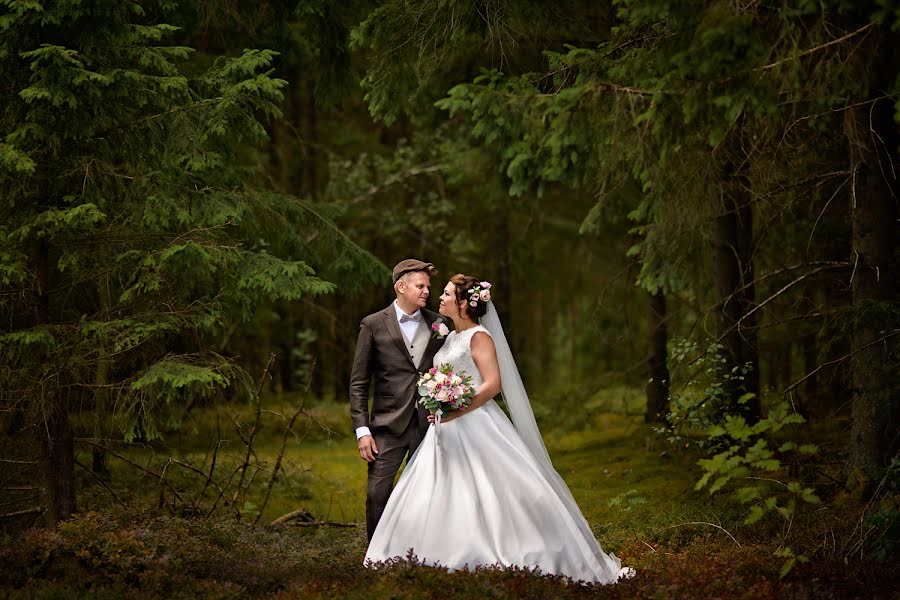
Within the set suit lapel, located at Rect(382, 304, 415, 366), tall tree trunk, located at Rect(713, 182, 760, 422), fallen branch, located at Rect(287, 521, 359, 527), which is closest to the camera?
suit lapel, located at Rect(382, 304, 415, 366)

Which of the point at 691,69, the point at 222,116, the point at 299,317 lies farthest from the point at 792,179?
the point at 299,317

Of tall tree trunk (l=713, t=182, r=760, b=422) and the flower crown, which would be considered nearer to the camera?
the flower crown

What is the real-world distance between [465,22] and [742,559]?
5038 millimetres

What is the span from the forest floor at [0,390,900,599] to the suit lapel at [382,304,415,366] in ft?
5.74

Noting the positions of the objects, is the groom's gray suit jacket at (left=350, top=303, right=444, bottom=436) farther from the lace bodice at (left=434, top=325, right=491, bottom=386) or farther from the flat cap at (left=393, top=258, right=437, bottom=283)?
the flat cap at (left=393, top=258, right=437, bottom=283)

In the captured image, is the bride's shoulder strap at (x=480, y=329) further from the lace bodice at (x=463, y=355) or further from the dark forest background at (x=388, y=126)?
the dark forest background at (x=388, y=126)

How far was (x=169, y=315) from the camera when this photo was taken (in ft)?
24.2

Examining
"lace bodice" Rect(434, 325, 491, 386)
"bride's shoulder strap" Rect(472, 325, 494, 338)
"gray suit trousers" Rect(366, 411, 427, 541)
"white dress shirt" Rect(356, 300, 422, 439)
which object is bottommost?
"gray suit trousers" Rect(366, 411, 427, 541)

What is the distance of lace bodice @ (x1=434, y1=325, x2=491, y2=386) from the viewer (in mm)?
7004

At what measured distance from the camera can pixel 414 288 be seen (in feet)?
23.2

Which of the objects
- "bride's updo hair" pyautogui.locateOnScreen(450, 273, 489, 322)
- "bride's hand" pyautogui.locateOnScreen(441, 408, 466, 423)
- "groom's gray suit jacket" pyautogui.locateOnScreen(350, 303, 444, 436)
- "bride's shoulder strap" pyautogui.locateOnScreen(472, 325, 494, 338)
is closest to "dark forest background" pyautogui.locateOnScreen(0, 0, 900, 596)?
"groom's gray suit jacket" pyautogui.locateOnScreen(350, 303, 444, 436)

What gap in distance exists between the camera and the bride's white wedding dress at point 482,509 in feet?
20.9

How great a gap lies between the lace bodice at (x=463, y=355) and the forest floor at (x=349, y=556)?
1.67 meters

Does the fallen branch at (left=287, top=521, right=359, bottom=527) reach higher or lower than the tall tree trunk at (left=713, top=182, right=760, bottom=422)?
lower
